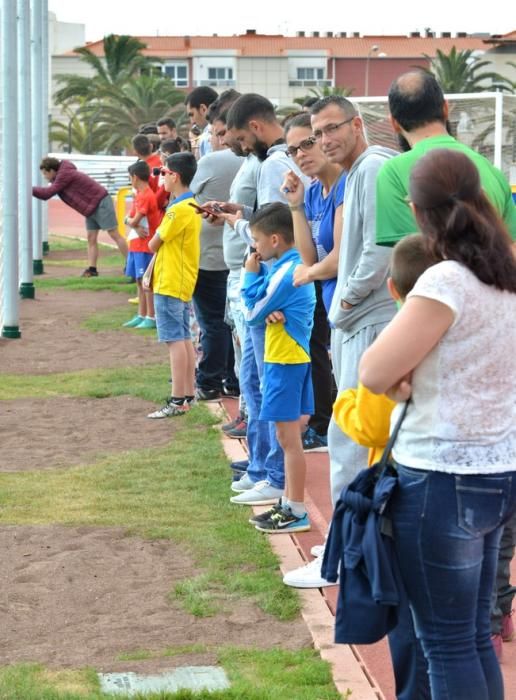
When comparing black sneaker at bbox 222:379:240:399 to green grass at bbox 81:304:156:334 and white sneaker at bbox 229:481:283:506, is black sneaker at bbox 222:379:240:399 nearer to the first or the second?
white sneaker at bbox 229:481:283:506

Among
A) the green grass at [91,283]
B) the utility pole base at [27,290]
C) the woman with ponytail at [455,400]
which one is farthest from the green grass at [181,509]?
the green grass at [91,283]

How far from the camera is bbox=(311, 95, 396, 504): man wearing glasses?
4.96 m

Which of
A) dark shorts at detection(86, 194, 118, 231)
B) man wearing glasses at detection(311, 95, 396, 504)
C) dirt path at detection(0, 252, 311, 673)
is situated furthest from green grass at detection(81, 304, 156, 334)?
man wearing glasses at detection(311, 95, 396, 504)

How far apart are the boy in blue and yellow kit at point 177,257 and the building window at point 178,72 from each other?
99837 mm

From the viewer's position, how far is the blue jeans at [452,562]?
3424mm

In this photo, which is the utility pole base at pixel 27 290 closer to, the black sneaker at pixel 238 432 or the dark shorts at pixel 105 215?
the dark shorts at pixel 105 215

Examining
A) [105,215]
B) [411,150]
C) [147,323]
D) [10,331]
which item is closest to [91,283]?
[105,215]

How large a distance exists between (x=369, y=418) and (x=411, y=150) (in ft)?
3.72

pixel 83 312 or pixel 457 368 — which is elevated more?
pixel 457 368

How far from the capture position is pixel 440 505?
342 centimetres

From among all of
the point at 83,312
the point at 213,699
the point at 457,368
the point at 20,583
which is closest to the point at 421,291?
the point at 457,368

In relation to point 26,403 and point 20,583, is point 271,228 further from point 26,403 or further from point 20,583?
point 26,403

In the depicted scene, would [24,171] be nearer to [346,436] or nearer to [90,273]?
[90,273]

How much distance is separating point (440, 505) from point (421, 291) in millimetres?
551
